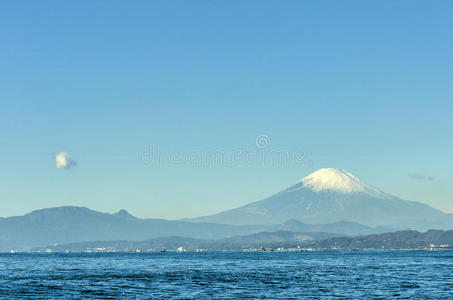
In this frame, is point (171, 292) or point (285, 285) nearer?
point (171, 292)

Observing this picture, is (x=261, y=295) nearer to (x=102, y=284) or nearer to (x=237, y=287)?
(x=237, y=287)

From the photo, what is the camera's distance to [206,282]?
119 meters

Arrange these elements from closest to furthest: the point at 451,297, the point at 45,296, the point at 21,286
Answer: the point at 451,297
the point at 45,296
the point at 21,286

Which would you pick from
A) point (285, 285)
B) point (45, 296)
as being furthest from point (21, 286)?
point (285, 285)

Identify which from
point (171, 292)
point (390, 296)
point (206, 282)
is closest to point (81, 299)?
point (171, 292)

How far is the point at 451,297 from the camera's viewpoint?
288ft

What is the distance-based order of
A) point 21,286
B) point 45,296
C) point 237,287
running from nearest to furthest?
point 45,296 < point 237,287 < point 21,286

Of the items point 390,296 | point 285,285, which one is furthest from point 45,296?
point 390,296

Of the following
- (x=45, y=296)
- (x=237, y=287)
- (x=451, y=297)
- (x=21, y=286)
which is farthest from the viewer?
(x=21, y=286)

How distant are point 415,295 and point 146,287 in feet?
145

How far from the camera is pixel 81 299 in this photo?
9050 cm

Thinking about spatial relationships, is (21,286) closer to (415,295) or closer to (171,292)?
(171,292)

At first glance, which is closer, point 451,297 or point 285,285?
point 451,297

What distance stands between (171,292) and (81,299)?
14.2 m
